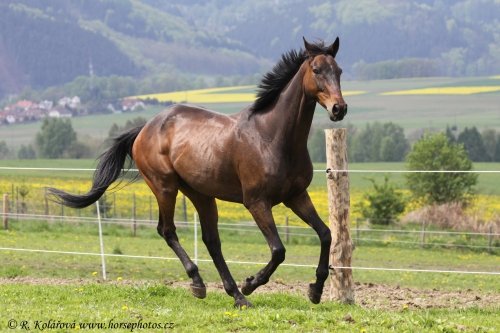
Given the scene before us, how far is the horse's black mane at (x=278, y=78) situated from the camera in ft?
30.9

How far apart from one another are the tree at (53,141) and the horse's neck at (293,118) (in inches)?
3835

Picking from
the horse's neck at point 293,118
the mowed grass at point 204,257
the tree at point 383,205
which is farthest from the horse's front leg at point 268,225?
the tree at point 383,205

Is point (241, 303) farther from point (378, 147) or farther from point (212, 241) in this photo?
point (378, 147)

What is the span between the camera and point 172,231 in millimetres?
10648

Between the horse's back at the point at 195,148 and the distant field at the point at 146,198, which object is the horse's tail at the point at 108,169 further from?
the distant field at the point at 146,198

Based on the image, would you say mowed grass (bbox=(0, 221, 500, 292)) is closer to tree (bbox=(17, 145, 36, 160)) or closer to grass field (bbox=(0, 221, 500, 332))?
grass field (bbox=(0, 221, 500, 332))

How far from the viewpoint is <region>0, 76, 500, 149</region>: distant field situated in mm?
134375

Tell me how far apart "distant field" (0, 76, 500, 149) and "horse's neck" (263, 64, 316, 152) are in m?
110

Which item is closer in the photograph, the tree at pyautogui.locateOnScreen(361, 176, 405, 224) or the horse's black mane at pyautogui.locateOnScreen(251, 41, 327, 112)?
the horse's black mane at pyautogui.locateOnScreen(251, 41, 327, 112)

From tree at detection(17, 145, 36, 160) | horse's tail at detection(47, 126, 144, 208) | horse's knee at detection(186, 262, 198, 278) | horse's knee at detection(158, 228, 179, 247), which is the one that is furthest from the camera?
tree at detection(17, 145, 36, 160)

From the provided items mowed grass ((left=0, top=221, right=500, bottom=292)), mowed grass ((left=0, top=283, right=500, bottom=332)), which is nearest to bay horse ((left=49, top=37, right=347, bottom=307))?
mowed grass ((left=0, top=283, right=500, bottom=332))

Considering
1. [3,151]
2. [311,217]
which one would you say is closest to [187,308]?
[311,217]

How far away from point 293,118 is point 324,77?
594 millimetres

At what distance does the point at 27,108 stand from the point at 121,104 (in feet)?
72.4
